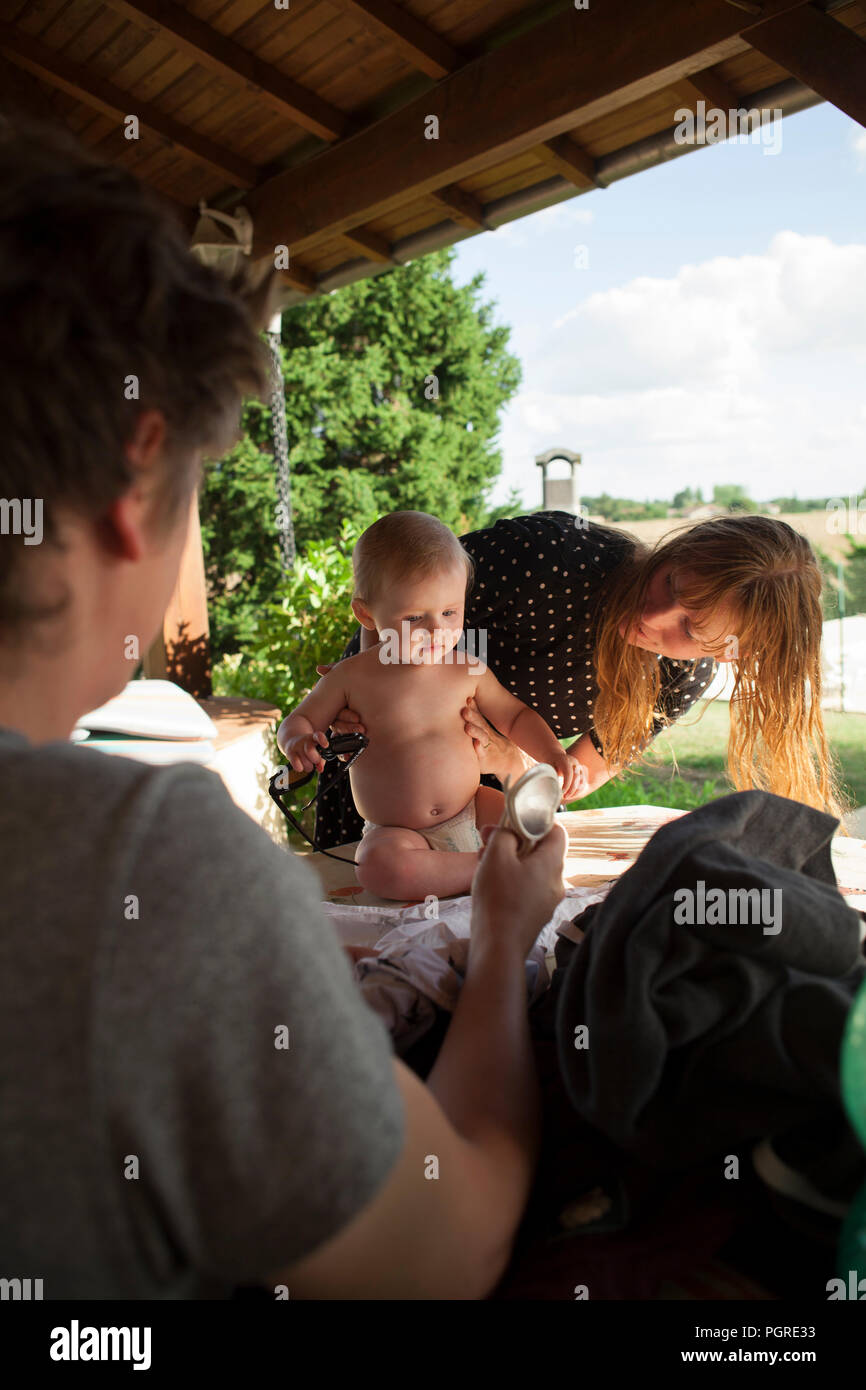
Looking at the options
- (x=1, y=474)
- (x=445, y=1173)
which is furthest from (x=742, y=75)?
(x=445, y=1173)

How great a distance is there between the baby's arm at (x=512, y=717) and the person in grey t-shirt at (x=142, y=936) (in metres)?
1.82

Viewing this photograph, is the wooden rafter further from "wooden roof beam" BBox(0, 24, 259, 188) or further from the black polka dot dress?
the black polka dot dress

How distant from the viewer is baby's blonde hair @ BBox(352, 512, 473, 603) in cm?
239

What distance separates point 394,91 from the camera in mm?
3834

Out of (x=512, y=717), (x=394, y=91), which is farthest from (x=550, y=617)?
(x=394, y=91)

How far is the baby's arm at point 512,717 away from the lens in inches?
101

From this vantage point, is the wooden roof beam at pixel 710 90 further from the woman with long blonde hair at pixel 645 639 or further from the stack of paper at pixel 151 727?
the stack of paper at pixel 151 727

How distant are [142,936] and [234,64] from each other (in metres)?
4.25

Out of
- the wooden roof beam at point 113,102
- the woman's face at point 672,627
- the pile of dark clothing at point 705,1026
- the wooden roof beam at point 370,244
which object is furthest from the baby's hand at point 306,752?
the wooden roof beam at point 113,102

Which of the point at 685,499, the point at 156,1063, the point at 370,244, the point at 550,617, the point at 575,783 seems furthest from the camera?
the point at 685,499

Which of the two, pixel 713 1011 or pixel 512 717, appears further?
pixel 512 717

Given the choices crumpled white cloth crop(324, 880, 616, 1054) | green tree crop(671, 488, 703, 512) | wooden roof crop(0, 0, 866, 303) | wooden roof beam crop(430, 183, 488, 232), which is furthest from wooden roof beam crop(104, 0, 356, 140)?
green tree crop(671, 488, 703, 512)

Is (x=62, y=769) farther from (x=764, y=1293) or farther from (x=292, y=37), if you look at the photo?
(x=292, y=37)

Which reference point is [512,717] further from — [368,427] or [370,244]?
[368,427]
